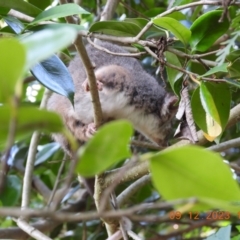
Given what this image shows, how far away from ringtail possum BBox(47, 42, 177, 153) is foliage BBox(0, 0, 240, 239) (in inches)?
7.8

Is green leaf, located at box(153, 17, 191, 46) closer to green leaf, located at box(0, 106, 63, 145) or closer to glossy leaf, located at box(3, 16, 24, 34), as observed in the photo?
glossy leaf, located at box(3, 16, 24, 34)

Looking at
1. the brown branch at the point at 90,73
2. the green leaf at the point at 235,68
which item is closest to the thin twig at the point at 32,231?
the brown branch at the point at 90,73

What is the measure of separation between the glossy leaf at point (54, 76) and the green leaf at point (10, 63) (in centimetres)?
59

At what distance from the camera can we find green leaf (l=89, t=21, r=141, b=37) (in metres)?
1.29

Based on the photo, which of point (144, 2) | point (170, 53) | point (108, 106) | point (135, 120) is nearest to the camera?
point (170, 53)

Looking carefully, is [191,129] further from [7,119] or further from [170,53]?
[7,119]

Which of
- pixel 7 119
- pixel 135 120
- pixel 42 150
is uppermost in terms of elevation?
pixel 7 119

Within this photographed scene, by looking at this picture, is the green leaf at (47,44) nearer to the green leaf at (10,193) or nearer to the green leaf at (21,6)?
the green leaf at (21,6)

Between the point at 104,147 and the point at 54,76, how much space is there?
60 centimetres

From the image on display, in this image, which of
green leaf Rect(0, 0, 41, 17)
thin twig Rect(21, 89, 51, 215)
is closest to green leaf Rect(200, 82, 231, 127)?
green leaf Rect(0, 0, 41, 17)

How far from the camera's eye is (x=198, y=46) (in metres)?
1.22

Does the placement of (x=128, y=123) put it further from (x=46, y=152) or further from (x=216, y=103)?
(x=46, y=152)

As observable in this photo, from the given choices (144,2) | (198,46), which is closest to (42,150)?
(144,2)

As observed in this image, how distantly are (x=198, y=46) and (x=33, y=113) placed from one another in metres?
0.86
